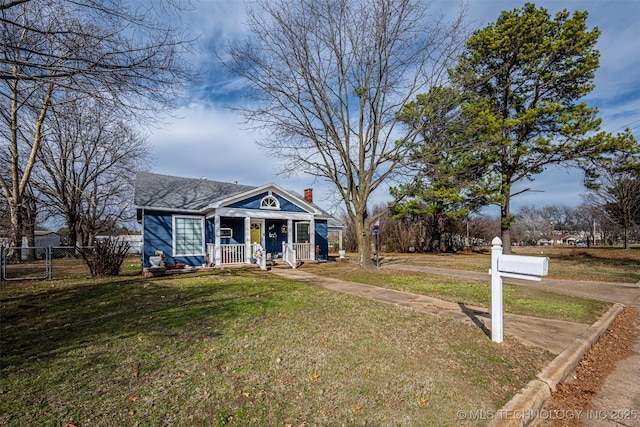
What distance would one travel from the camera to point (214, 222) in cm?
1509

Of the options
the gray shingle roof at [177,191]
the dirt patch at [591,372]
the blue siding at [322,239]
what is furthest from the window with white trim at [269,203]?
the dirt patch at [591,372]

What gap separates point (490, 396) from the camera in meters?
3.05

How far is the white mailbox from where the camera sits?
3.69m

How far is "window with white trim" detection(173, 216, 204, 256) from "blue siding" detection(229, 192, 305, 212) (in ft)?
6.81

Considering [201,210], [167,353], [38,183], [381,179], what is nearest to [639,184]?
[381,179]

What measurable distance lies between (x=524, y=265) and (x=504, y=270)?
0.33 meters

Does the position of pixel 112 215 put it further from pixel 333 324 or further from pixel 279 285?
pixel 333 324

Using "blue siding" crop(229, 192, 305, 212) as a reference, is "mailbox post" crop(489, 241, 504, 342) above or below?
below

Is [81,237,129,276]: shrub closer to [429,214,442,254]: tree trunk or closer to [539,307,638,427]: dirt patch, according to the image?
[539,307,638,427]: dirt patch

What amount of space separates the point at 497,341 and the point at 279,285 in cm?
602

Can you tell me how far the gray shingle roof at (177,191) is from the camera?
1472 cm

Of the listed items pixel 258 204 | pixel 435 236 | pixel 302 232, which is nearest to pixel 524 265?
pixel 258 204

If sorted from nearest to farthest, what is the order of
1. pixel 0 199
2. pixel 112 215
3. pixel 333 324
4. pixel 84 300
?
pixel 333 324 → pixel 84 300 → pixel 0 199 → pixel 112 215

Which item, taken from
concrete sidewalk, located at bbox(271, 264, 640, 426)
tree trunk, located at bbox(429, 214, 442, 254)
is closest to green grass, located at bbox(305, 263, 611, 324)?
concrete sidewalk, located at bbox(271, 264, 640, 426)
